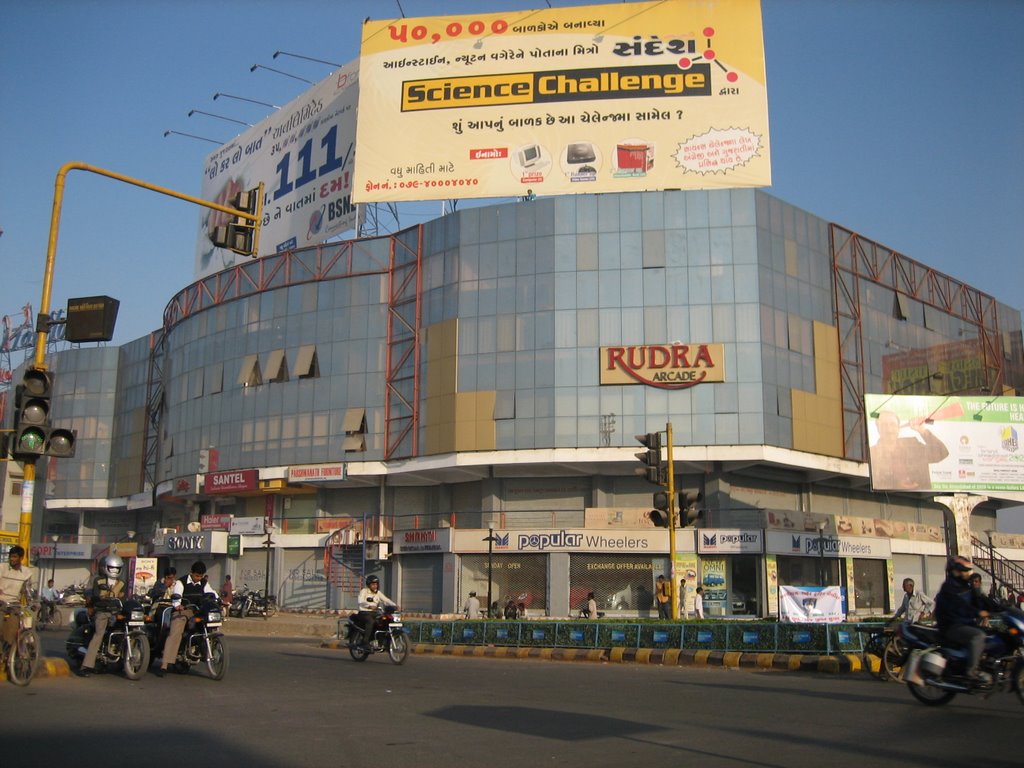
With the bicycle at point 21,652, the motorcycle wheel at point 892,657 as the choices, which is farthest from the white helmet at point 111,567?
the motorcycle wheel at point 892,657

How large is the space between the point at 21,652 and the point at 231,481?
40.6 m

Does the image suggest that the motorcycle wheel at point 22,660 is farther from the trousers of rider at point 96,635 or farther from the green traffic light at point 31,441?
the green traffic light at point 31,441

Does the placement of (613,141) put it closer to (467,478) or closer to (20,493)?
(467,478)

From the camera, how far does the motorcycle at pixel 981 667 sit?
10.9 m

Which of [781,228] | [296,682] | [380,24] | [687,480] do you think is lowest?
[296,682]

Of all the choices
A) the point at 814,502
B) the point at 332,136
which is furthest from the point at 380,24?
the point at 814,502

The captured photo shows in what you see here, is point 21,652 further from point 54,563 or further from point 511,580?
point 54,563

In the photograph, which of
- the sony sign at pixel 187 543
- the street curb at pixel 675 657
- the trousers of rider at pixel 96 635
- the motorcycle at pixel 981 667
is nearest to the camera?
the motorcycle at pixel 981 667

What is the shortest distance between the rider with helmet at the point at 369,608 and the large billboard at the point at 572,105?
3020 cm

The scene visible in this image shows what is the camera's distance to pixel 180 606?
1472 centimetres

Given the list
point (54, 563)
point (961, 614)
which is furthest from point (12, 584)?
point (54, 563)

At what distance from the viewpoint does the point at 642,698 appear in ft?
41.0

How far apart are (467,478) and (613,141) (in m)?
17.2

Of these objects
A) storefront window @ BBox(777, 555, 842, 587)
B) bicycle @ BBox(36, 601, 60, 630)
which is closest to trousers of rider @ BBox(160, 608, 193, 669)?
bicycle @ BBox(36, 601, 60, 630)
